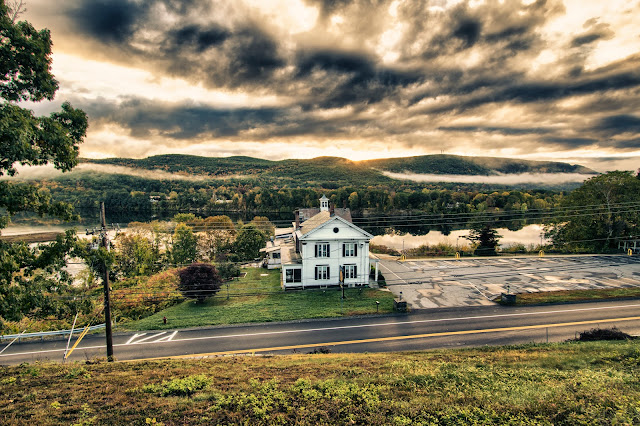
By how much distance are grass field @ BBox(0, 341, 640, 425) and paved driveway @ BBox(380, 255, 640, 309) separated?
15.8m

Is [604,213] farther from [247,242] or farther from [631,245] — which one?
[247,242]

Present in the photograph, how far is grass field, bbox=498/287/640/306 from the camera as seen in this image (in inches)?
1163

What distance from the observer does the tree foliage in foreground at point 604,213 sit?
48562 mm

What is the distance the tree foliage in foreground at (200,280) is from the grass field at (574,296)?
30367mm

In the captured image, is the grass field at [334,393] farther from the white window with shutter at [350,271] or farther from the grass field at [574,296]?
the white window with shutter at [350,271]

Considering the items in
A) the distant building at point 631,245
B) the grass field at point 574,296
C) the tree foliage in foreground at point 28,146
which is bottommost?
the grass field at point 574,296

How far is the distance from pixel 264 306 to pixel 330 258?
9892 millimetres

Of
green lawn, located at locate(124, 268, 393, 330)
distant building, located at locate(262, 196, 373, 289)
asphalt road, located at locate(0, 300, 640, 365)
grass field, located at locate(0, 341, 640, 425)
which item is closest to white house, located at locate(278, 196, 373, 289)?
distant building, located at locate(262, 196, 373, 289)

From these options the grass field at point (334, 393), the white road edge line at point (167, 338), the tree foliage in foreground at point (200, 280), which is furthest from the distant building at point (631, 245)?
the white road edge line at point (167, 338)

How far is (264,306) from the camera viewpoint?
97.1 feet

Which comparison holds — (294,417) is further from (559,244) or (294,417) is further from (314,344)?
(559,244)

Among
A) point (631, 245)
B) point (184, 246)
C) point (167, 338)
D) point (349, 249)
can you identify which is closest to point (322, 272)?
point (349, 249)

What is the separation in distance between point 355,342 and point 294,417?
14.4 metres

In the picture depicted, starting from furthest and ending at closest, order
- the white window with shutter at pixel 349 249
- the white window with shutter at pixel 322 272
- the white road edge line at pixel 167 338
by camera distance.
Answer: the white window with shutter at pixel 349 249, the white window with shutter at pixel 322 272, the white road edge line at pixel 167 338
